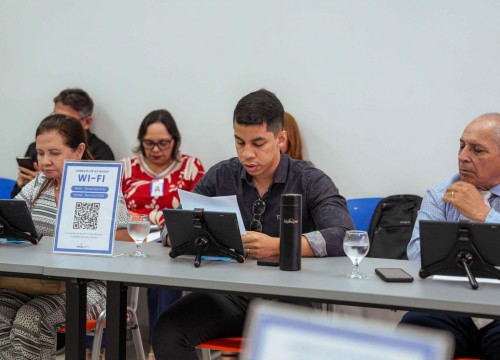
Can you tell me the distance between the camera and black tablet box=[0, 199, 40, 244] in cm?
249

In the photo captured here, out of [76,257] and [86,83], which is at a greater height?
[86,83]

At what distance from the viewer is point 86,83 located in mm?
4559

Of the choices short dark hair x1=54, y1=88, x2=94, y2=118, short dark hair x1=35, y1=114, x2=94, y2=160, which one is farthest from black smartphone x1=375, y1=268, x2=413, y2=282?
short dark hair x1=54, y1=88, x2=94, y2=118

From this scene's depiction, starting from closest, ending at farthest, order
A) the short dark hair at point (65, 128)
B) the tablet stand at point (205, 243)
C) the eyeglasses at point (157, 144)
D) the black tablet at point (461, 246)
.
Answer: the black tablet at point (461, 246) < the tablet stand at point (205, 243) < the short dark hair at point (65, 128) < the eyeglasses at point (157, 144)

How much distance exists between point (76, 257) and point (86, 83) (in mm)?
2507

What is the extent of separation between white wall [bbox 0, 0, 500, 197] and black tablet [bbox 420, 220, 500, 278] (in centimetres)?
192

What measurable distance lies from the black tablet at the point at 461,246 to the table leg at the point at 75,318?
1102 millimetres

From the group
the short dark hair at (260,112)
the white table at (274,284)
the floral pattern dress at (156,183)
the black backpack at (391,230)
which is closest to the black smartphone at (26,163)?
the floral pattern dress at (156,183)

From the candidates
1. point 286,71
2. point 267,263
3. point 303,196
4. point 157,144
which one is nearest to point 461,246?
point 267,263

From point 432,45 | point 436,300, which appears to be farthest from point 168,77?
point 436,300

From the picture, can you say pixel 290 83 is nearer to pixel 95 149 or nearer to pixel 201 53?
pixel 201 53

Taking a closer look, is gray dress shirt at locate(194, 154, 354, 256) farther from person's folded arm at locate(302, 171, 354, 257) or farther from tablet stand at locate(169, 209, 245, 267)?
tablet stand at locate(169, 209, 245, 267)

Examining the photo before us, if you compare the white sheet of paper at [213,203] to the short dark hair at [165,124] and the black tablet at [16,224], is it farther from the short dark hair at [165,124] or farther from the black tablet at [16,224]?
the short dark hair at [165,124]

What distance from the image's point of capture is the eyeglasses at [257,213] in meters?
2.50
